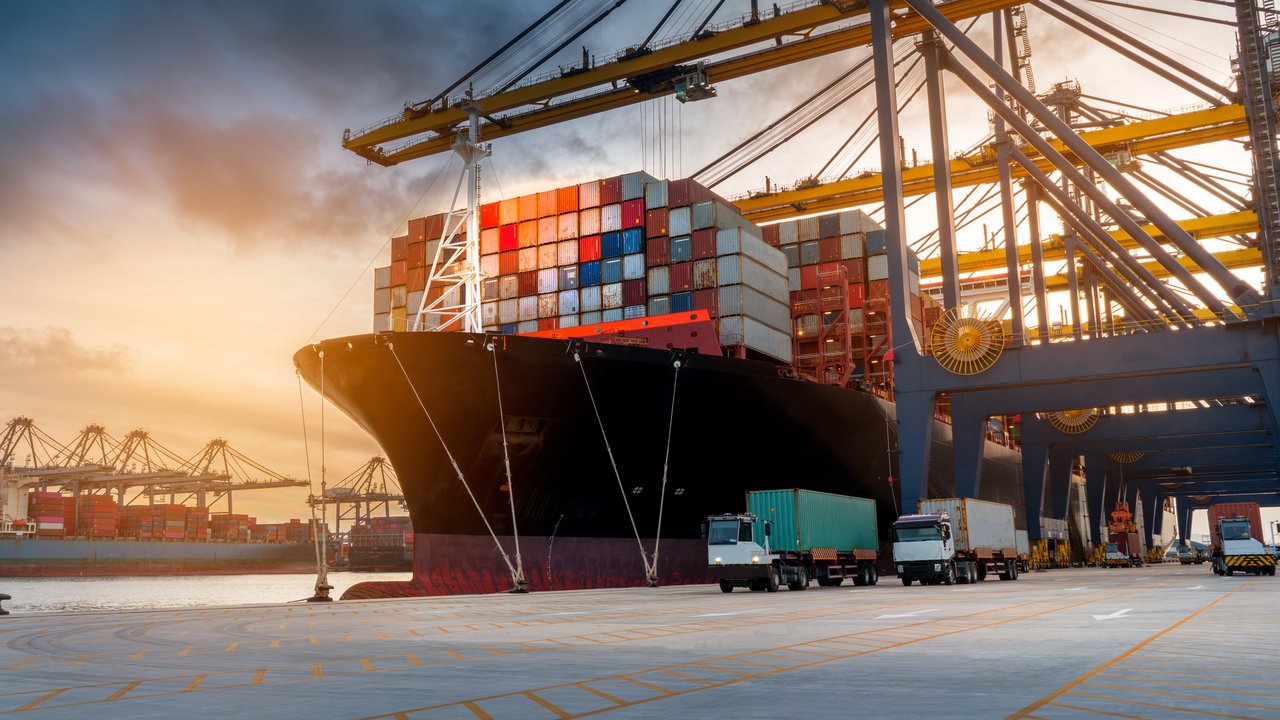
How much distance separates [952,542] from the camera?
3291 cm

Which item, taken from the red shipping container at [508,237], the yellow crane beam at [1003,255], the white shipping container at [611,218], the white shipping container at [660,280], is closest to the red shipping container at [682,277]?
the white shipping container at [660,280]

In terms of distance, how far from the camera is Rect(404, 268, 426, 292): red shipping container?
41.5m

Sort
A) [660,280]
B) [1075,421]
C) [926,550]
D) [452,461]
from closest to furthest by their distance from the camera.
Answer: [452,461] < [926,550] < [660,280] < [1075,421]

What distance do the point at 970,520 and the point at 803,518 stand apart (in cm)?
847

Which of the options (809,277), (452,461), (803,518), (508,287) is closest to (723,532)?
(803,518)

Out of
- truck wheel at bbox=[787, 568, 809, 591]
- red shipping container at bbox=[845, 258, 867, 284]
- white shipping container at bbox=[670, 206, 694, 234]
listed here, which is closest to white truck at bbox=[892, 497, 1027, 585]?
truck wheel at bbox=[787, 568, 809, 591]

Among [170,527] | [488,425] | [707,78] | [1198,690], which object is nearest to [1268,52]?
[707,78]

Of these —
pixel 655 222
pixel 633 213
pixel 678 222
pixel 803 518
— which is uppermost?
pixel 633 213

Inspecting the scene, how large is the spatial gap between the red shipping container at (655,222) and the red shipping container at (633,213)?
0.24 m

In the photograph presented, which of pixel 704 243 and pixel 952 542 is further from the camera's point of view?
pixel 704 243

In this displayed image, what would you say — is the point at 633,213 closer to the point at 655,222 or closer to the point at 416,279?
the point at 655,222

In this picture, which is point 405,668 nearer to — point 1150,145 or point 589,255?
point 589,255

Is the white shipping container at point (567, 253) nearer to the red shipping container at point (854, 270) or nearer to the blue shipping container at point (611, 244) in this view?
the blue shipping container at point (611, 244)

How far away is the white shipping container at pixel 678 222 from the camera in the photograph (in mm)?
37272
